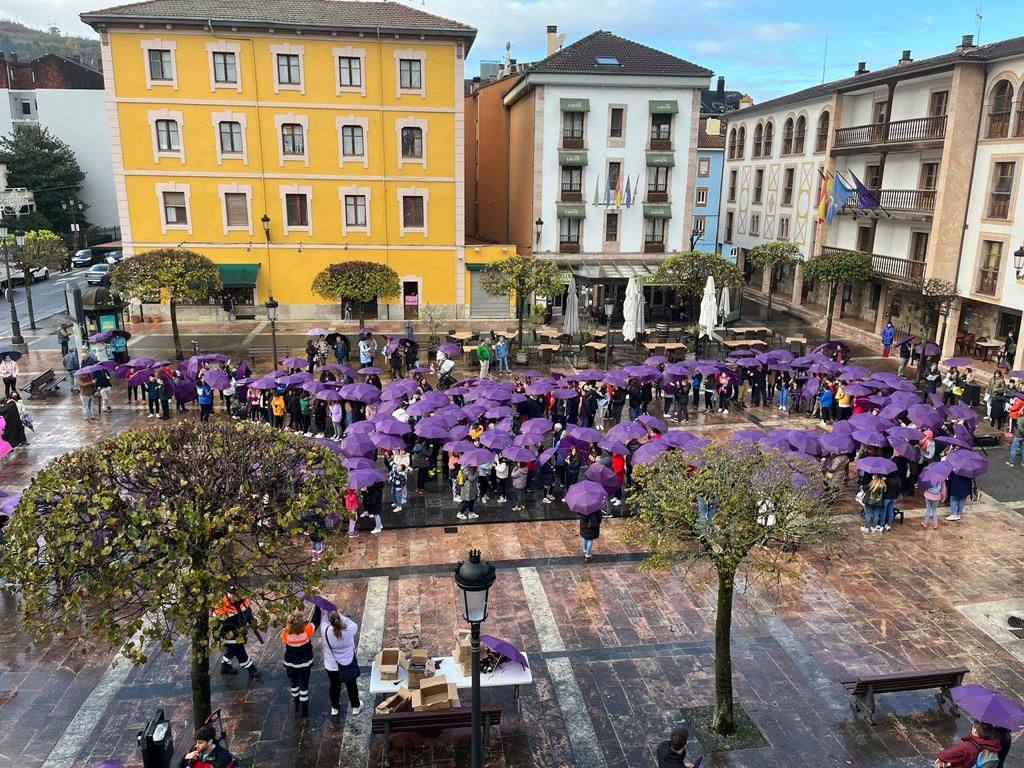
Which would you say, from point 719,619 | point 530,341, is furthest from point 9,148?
point 719,619

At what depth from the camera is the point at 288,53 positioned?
36719mm

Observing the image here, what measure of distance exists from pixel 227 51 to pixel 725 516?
118 feet

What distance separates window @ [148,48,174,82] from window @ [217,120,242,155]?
3.10 meters

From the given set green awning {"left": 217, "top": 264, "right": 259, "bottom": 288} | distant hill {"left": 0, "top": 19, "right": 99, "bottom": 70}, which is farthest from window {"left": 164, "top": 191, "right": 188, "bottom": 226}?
distant hill {"left": 0, "top": 19, "right": 99, "bottom": 70}

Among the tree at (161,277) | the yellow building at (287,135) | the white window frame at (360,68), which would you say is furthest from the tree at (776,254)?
the tree at (161,277)

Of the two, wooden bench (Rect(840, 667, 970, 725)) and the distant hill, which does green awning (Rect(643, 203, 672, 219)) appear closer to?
wooden bench (Rect(840, 667, 970, 725))

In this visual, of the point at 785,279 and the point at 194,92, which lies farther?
the point at 785,279

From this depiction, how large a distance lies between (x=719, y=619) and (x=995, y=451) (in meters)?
16.4

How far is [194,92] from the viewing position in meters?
36.6

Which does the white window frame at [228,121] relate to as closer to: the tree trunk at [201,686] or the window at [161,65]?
the window at [161,65]

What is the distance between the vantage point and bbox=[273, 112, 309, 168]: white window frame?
37.3m

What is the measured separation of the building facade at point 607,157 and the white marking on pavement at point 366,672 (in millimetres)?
26392

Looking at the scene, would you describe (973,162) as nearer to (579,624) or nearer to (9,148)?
(579,624)

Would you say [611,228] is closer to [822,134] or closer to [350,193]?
[822,134]
